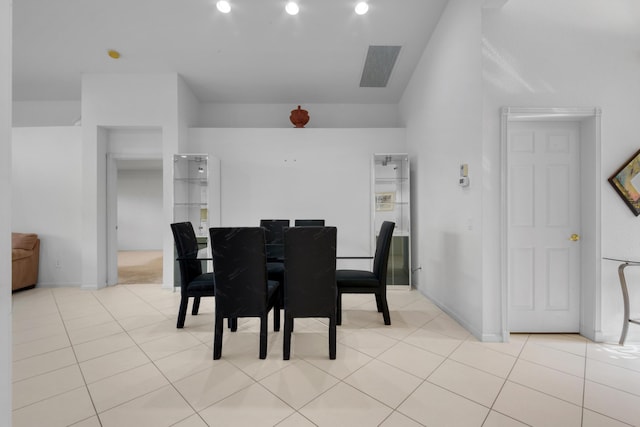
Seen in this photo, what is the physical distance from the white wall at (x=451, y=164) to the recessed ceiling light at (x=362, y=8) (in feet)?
3.06

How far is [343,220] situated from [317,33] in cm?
287

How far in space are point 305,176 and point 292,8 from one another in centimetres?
247

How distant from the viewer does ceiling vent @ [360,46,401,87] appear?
3913 mm

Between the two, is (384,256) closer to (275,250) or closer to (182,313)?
(275,250)

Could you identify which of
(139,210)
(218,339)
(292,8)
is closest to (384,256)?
(218,339)

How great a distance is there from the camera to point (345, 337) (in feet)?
8.73

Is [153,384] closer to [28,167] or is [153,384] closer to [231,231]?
[231,231]

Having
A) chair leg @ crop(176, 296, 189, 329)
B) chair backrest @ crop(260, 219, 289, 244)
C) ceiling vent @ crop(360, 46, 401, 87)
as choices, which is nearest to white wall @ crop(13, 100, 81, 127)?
chair backrest @ crop(260, 219, 289, 244)

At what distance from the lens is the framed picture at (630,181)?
2451 millimetres

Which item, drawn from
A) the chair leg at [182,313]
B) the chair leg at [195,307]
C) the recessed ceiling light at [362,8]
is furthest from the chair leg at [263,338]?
the recessed ceiling light at [362,8]

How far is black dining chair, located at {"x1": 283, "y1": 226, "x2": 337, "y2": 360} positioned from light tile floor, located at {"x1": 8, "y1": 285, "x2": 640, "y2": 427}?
1.18ft

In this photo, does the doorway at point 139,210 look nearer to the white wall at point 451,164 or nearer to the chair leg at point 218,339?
the chair leg at point 218,339

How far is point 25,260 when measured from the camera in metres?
4.23

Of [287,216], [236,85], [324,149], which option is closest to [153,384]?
[287,216]
